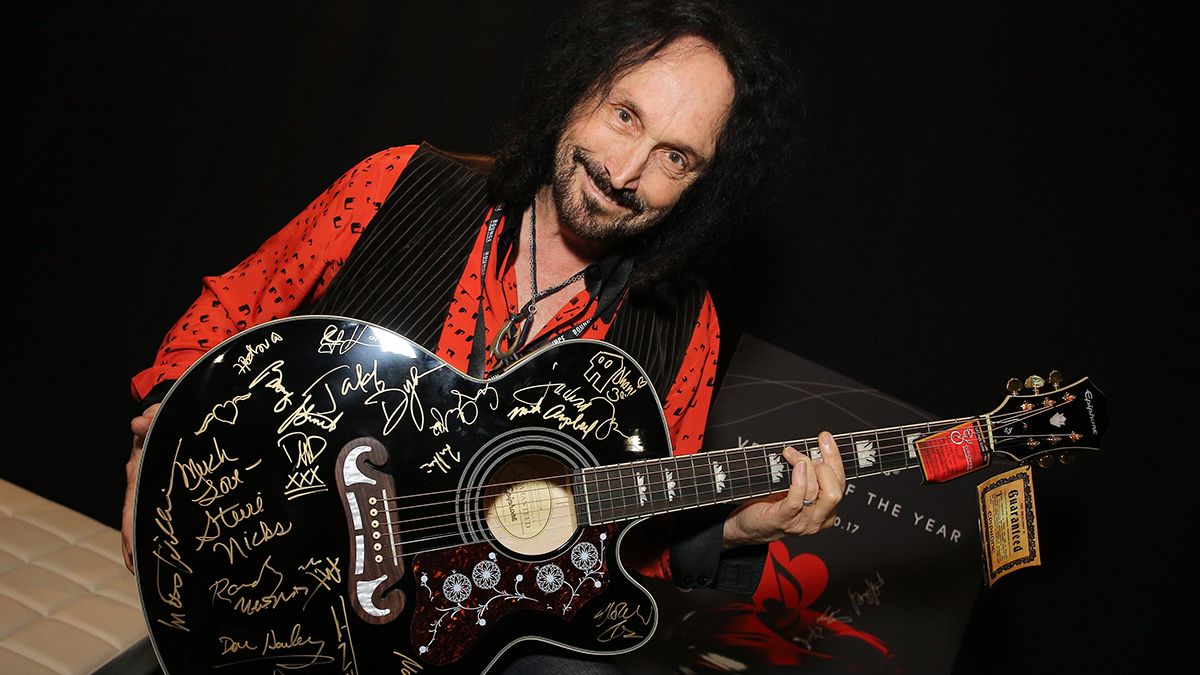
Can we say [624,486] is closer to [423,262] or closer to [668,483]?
[668,483]

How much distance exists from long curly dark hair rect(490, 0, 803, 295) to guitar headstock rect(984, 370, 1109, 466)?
796 millimetres

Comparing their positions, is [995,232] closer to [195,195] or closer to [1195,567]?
[1195,567]

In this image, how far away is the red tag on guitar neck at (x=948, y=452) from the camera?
1.79m

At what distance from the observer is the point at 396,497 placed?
57.3 inches

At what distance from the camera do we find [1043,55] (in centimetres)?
240

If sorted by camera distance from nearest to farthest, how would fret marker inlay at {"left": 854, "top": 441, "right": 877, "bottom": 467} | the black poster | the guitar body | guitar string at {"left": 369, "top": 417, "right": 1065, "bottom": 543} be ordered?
the guitar body
guitar string at {"left": 369, "top": 417, "right": 1065, "bottom": 543}
fret marker inlay at {"left": 854, "top": 441, "right": 877, "bottom": 467}
the black poster

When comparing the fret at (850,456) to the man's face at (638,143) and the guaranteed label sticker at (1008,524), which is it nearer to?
the guaranteed label sticker at (1008,524)

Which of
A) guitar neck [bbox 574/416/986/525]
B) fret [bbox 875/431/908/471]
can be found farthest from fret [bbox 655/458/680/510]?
fret [bbox 875/431/908/471]

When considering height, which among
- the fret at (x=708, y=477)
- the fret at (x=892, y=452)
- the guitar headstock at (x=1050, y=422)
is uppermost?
the guitar headstock at (x=1050, y=422)

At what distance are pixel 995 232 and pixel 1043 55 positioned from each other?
52cm

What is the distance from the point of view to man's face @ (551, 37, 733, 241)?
1.77 meters

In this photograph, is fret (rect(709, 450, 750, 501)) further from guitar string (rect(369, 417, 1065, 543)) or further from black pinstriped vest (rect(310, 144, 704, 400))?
black pinstriped vest (rect(310, 144, 704, 400))

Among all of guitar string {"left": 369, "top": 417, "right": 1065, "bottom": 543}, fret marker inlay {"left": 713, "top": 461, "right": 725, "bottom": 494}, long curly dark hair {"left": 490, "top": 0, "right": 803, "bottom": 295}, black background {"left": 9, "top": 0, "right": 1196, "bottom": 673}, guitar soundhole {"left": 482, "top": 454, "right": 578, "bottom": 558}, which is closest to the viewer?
guitar string {"left": 369, "top": 417, "right": 1065, "bottom": 543}

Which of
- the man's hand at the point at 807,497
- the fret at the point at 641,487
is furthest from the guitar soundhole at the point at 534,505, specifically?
the man's hand at the point at 807,497
